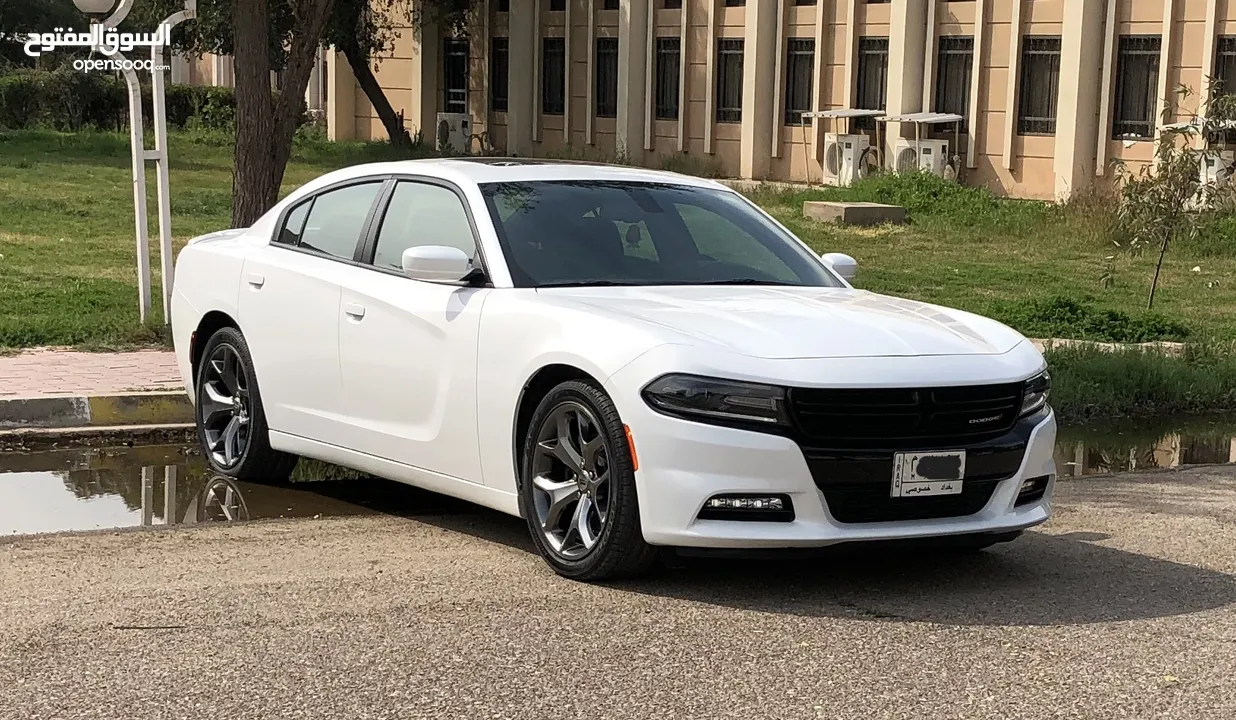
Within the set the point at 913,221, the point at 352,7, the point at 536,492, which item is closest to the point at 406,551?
the point at 536,492

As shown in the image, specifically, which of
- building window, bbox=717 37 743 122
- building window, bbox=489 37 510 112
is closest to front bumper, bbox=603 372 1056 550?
building window, bbox=717 37 743 122

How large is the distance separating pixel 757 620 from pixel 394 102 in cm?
3965

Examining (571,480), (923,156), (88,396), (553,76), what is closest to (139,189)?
(88,396)

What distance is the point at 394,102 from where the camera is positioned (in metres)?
44.1

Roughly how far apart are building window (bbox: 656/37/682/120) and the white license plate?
3018 cm

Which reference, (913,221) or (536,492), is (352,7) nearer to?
(913,221)

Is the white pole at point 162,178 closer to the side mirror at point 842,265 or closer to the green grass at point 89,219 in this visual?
the green grass at point 89,219

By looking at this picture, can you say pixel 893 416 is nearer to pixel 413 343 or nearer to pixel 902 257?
pixel 413 343

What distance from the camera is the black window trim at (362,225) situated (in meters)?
7.60

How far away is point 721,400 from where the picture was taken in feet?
18.8

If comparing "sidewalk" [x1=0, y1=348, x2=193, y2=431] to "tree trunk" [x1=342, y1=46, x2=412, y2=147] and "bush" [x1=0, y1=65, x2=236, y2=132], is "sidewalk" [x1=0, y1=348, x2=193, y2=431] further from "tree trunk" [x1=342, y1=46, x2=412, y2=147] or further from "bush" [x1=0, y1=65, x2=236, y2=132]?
"bush" [x1=0, y1=65, x2=236, y2=132]

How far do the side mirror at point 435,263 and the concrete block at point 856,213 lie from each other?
16.7 m

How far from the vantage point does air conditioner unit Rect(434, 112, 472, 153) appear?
40656 mm

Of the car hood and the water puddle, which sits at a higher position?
the car hood
